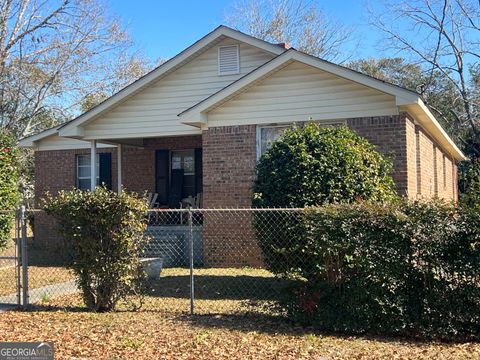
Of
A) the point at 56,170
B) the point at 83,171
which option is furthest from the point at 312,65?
the point at 56,170

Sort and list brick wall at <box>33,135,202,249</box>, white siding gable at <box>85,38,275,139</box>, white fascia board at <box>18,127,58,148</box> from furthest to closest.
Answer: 1. white fascia board at <box>18,127,58,148</box>
2. brick wall at <box>33,135,202,249</box>
3. white siding gable at <box>85,38,275,139</box>

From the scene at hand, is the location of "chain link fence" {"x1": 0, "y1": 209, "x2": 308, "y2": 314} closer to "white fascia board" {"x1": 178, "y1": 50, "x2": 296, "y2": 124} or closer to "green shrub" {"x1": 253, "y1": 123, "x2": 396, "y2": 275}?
"green shrub" {"x1": 253, "y1": 123, "x2": 396, "y2": 275}

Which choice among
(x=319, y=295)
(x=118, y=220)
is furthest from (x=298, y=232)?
(x=118, y=220)

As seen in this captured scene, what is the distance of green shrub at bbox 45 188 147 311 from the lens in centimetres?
764

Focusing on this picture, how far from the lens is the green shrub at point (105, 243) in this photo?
25.1ft

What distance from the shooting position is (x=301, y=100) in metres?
11.6

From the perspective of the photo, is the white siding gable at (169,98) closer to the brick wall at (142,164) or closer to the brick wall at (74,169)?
the brick wall at (74,169)

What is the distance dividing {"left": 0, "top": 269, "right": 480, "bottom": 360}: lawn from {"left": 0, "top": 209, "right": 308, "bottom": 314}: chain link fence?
14 centimetres

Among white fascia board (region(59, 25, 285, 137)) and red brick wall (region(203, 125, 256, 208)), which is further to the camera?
white fascia board (region(59, 25, 285, 137))

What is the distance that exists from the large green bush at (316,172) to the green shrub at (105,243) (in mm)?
2149

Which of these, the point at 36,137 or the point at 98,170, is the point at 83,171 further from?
the point at 36,137

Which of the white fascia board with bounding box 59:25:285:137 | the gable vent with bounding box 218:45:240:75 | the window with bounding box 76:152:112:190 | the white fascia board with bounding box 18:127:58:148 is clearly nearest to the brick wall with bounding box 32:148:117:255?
the window with bounding box 76:152:112:190

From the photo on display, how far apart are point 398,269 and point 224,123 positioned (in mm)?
6871

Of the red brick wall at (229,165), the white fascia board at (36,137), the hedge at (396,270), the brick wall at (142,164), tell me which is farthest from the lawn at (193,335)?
the white fascia board at (36,137)
